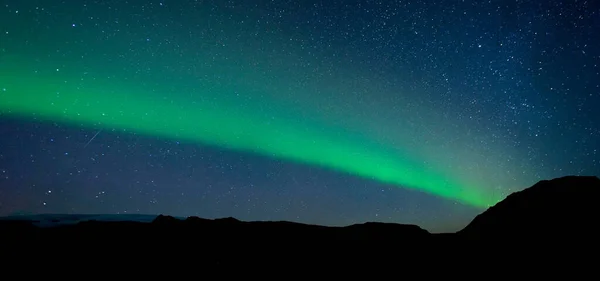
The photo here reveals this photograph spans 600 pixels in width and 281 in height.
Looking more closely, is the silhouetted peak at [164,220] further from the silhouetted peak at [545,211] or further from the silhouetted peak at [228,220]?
the silhouetted peak at [545,211]

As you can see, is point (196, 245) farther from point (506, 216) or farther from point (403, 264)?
point (506, 216)

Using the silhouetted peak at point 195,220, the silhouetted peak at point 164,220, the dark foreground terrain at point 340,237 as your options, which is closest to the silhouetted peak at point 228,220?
the dark foreground terrain at point 340,237

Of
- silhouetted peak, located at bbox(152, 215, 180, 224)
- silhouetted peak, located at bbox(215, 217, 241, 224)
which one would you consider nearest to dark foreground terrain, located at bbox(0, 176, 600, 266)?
silhouetted peak, located at bbox(152, 215, 180, 224)

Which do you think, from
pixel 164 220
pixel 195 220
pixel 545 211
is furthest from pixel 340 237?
pixel 545 211

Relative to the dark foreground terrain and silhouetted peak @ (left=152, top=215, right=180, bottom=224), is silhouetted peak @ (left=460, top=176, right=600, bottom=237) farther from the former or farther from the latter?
silhouetted peak @ (left=152, top=215, right=180, bottom=224)

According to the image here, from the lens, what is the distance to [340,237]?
15.3 metres

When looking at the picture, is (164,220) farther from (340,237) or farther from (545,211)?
(545,211)

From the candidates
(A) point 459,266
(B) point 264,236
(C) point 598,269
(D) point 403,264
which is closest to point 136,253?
(B) point 264,236

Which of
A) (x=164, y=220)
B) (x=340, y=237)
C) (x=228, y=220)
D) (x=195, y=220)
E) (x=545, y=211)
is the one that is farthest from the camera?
(x=228, y=220)

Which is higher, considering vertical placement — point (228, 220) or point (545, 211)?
point (545, 211)

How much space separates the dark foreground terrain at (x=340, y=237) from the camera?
38.7 feet

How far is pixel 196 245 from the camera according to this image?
12867 millimetres

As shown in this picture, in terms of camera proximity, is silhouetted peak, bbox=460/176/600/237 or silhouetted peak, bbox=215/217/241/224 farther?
silhouetted peak, bbox=215/217/241/224

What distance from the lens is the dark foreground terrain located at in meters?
11.8
